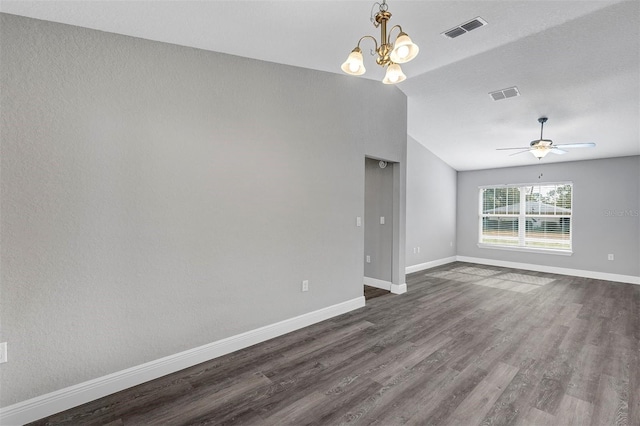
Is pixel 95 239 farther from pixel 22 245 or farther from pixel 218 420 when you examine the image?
pixel 218 420

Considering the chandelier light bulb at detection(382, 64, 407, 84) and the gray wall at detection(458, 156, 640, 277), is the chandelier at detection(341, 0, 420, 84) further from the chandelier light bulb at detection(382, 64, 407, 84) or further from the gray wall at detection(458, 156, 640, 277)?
the gray wall at detection(458, 156, 640, 277)

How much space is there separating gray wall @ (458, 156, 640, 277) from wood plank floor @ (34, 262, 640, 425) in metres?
2.43

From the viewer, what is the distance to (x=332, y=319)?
11.7ft

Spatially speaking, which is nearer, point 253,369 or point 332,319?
point 253,369

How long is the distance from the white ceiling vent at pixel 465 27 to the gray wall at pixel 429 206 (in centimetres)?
357

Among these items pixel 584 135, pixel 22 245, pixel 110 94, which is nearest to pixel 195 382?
pixel 22 245

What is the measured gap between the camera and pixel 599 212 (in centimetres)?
591

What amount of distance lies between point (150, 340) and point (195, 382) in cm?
49

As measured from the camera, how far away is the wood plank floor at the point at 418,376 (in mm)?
1929

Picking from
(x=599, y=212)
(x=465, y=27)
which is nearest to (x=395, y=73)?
(x=465, y=27)

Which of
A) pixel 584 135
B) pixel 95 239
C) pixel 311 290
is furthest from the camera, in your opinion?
pixel 584 135

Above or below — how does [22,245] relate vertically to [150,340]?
above

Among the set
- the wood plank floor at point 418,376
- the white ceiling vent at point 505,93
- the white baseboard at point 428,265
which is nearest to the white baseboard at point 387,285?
the wood plank floor at point 418,376

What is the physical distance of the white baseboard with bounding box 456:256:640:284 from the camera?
223 inches
